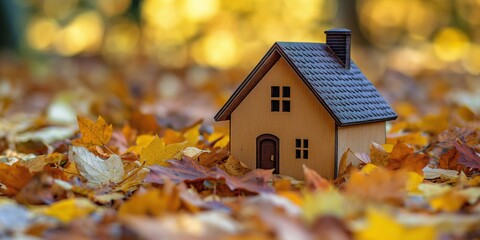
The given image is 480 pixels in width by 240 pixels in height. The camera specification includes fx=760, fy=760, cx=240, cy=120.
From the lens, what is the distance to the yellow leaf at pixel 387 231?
1622 mm

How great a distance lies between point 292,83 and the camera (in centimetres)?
276

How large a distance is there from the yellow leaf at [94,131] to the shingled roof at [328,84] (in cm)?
48

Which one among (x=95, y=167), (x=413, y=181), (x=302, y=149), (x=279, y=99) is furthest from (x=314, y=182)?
(x=95, y=167)

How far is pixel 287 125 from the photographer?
276 cm

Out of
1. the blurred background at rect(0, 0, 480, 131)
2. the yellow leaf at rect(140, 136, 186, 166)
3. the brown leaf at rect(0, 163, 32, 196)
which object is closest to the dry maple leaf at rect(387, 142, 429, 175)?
the yellow leaf at rect(140, 136, 186, 166)

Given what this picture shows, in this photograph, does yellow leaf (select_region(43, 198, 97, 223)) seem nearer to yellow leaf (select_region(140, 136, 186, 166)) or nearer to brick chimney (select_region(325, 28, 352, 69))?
yellow leaf (select_region(140, 136, 186, 166))

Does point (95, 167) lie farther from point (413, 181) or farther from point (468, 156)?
point (468, 156)

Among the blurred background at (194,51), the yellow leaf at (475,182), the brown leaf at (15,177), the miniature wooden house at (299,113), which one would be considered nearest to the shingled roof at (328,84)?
the miniature wooden house at (299,113)

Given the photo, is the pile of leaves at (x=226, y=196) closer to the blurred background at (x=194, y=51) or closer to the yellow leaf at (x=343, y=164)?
the yellow leaf at (x=343, y=164)

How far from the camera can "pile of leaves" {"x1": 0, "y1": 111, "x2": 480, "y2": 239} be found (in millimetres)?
1717

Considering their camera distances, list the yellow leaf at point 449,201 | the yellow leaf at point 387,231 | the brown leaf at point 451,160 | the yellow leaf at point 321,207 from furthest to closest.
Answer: the brown leaf at point 451,160 → the yellow leaf at point 449,201 → the yellow leaf at point 321,207 → the yellow leaf at point 387,231

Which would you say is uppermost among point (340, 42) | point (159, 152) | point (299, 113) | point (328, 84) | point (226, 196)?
point (340, 42)

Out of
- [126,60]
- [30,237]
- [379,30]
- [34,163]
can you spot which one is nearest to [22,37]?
[126,60]

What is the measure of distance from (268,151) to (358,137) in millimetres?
342
